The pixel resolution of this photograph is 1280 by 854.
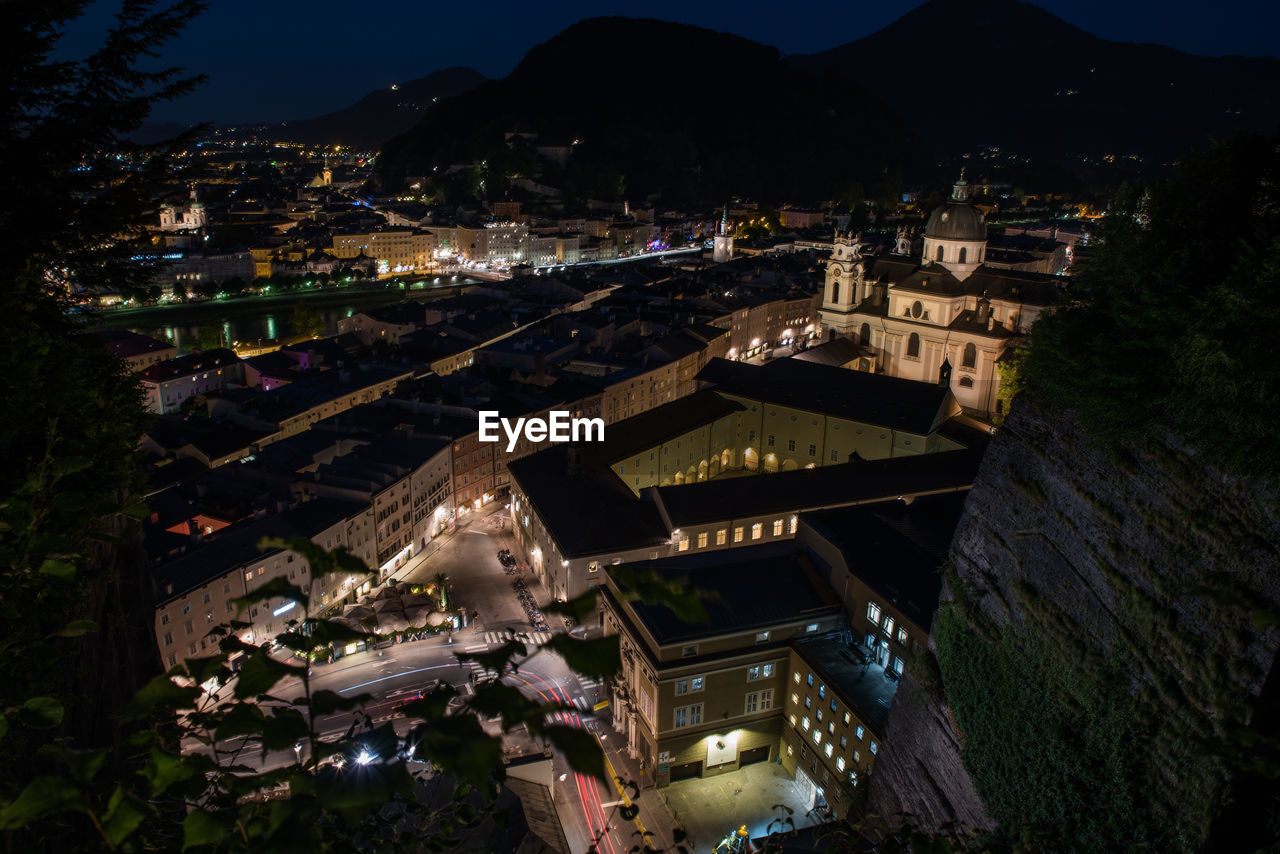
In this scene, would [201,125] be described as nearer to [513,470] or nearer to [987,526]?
[987,526]

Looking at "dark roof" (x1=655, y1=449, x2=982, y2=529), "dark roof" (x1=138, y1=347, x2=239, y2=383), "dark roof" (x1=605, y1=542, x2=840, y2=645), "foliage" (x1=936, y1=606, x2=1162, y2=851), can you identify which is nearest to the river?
→ "dark roof" (x1=138, y1=347, x2=239, y2=383)

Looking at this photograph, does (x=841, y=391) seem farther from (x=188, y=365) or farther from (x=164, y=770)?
(x=188, y=365)

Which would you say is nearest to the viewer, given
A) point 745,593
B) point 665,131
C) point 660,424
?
point 745,593

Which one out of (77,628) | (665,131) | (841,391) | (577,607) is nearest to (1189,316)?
(577,607)

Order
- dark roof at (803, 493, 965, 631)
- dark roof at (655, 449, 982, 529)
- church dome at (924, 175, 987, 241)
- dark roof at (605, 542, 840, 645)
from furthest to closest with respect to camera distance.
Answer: church dome at (924, 175, 987, 241), dark roof at (655, 449, 982, 529), dark roof at (605, 542, 840, 645), dark roof at (803, 493, 965, 631)

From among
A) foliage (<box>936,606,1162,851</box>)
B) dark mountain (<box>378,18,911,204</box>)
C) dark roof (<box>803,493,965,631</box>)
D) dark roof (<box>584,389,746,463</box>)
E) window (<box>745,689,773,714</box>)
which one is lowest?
window (<box>745,689,773,714</box>)

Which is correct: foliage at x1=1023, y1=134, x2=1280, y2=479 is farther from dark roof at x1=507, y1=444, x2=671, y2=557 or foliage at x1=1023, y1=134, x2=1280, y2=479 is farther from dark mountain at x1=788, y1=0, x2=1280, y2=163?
dark mountain at x1=788, y1=0, x2=1280, y2=163

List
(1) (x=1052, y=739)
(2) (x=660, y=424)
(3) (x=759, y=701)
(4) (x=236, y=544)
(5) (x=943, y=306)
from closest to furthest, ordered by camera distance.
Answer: (1) (x=1052, y=739), (3) (x=759, y=701), (4) (x=236, y=544), (2) (x=660, y=424), (5) (x=943, y=306)
